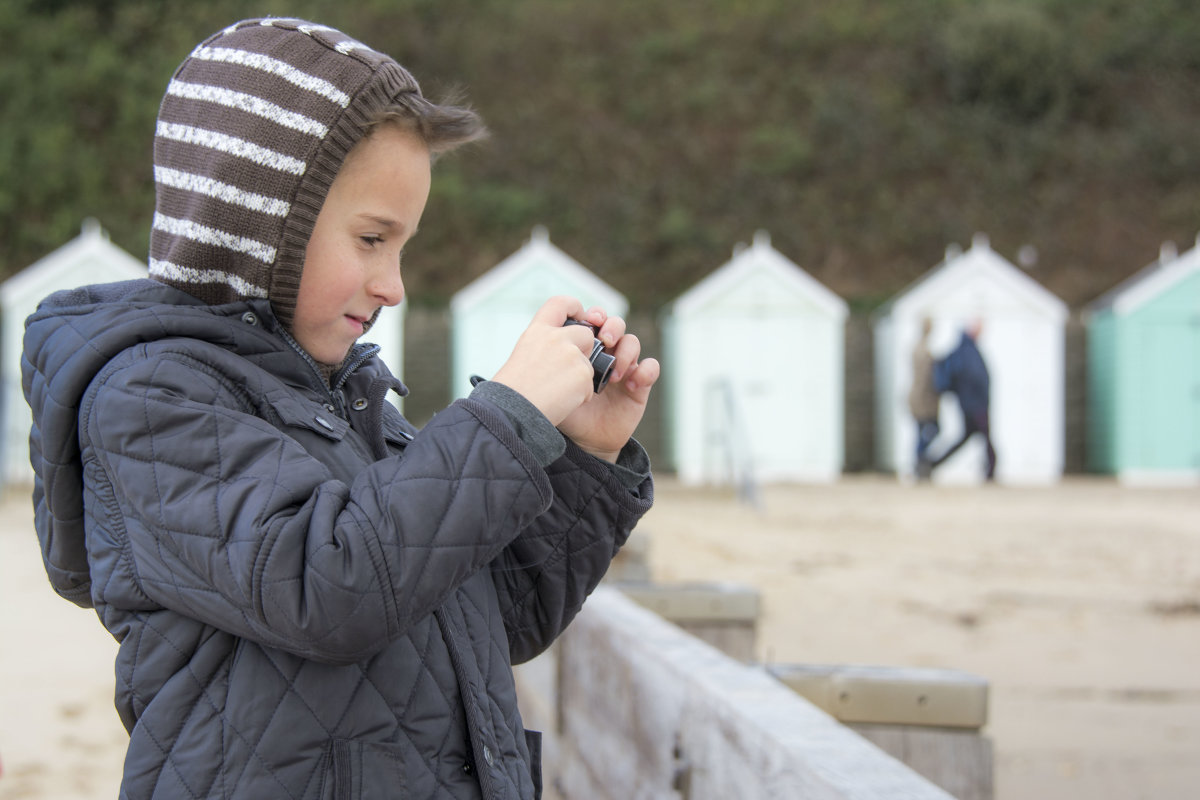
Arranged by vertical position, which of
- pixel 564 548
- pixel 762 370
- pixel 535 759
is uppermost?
pixel 762 370

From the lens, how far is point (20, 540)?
27.4ft

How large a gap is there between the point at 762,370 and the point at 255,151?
41.8 feet

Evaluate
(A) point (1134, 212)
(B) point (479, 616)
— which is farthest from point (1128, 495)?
(A) point (1134, 212)

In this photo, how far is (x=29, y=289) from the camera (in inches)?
505

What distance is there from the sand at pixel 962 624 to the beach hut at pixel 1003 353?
3.49 m

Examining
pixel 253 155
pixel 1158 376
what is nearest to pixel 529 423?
pixel 253 155

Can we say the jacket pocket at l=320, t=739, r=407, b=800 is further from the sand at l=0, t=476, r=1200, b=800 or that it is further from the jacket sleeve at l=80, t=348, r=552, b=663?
the sand at l=0, t=476, r=1200, b=800

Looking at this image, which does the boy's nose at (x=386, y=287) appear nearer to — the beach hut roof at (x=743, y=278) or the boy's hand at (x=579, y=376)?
the boy's hand at (x=579, y=376)

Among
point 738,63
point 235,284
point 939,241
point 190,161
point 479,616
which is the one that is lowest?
point 479,616

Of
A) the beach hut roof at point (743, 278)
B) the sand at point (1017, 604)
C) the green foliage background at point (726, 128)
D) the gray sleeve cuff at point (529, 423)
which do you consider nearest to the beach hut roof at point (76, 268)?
the beach hut roof at point (743, 278)

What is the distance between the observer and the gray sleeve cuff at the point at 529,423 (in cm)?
121

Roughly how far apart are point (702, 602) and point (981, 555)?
5.22m

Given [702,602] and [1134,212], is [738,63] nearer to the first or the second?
[1134,212]

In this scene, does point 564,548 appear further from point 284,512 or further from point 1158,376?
point 1158,376
